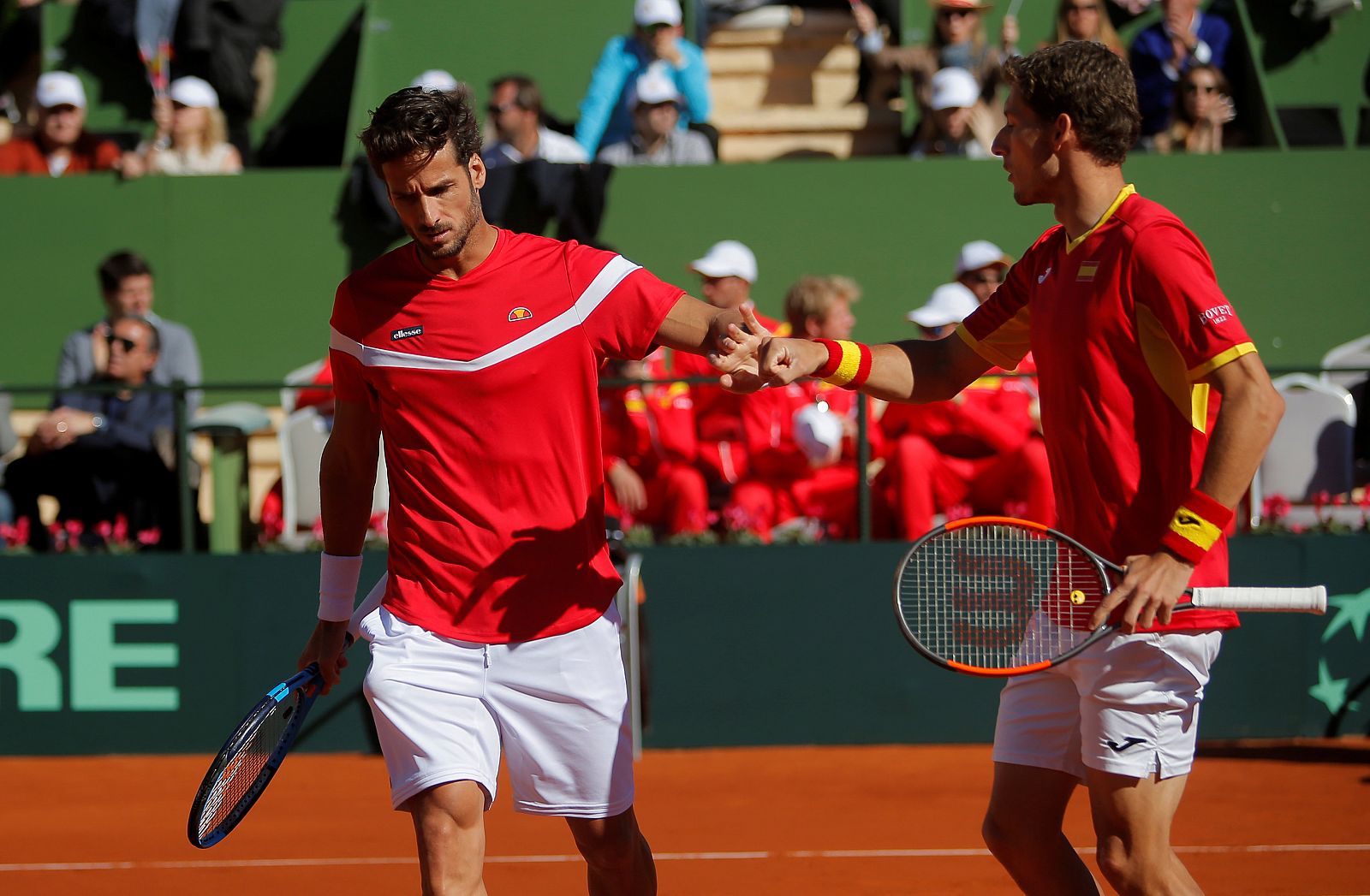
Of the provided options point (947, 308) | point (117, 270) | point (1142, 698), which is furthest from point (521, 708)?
point (117, 270)

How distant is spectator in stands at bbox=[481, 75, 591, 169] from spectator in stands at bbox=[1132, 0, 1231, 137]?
11.5 feet

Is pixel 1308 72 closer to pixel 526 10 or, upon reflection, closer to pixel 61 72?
pixel 526 10

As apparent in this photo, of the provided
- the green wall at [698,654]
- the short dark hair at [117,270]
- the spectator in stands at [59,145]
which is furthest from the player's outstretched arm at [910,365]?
the spectator in stands at [59,145]

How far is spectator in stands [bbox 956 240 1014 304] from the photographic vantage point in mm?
7889

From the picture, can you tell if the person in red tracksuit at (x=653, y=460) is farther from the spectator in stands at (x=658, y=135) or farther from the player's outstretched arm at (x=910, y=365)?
the player's outstretched arm at (x=910, y=365)

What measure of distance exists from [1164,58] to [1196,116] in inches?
17.4

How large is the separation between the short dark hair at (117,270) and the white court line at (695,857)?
3.54 m

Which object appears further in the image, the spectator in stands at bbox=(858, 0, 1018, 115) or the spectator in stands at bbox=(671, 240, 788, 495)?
the spectator in stands at bbox=(858, 0, 1018, 115)

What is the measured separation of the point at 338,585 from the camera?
12.8ft

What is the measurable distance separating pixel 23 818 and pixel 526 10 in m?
6.58

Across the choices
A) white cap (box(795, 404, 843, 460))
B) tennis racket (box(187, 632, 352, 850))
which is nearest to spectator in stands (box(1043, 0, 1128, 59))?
white cap (box(795, 404, 843, 460))

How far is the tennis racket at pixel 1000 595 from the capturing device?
335 cm

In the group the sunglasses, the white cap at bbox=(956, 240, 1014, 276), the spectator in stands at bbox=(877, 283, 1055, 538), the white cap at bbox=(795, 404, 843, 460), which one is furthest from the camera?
the sunglasses

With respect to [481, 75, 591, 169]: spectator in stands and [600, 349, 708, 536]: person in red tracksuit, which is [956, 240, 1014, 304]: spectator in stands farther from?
[481, 75, 591, 169]: spectator in stands
